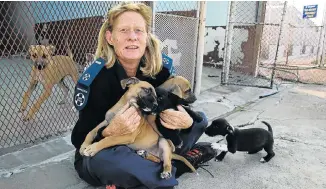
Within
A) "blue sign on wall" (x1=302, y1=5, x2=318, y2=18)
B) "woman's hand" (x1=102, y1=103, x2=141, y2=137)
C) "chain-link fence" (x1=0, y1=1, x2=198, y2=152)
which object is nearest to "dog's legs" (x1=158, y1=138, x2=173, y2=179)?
"woman's hand" (x1=102, y1=103, x2=141, y2=137)

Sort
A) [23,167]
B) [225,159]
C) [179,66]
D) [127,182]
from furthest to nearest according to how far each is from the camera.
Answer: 1. [179,66]
2. [225,159]
3. [23,167]
4. [127,182]

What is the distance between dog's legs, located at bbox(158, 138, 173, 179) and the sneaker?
33 centimetres

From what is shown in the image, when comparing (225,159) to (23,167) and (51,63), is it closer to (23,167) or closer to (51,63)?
(23,167)

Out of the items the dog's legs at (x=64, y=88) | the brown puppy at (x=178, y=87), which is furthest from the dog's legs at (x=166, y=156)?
the dog's legs at (x=64, y=88)

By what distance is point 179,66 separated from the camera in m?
4.93

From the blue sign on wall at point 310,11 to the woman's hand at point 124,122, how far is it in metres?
9.10

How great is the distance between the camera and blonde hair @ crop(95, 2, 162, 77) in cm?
220

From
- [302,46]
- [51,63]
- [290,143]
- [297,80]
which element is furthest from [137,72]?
[302,46]

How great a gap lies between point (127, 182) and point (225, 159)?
4.13ft

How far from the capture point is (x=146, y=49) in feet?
7.97

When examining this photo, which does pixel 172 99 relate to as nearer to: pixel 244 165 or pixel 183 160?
pixel 183 160

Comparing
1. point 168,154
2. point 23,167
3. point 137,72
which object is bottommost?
point 23,167

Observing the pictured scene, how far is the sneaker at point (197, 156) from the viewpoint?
260 cm

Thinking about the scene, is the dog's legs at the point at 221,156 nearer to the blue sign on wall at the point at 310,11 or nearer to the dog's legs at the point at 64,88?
the dog's legs at the point at 64,88
